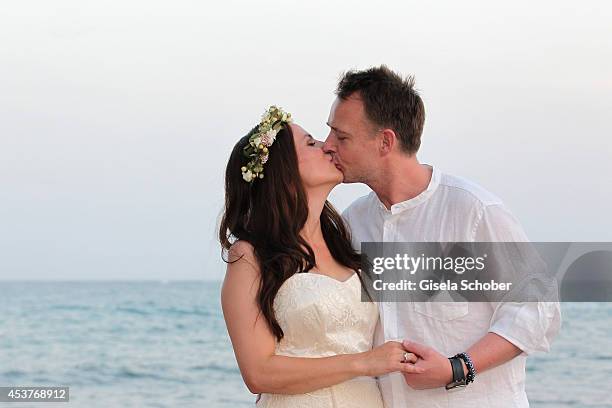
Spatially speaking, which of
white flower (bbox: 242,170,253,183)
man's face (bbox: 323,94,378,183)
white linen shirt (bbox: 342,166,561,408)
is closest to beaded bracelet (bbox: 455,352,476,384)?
white linen shirt (bbox: 342,166,561,408)

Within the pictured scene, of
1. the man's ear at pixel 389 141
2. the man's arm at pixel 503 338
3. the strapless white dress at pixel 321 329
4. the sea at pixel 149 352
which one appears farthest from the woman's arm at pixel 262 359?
the sea at pixel 149 352

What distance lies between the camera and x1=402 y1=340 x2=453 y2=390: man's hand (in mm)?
3623

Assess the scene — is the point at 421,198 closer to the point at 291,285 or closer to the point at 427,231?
the point at 427,231

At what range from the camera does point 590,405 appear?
42.1 feet

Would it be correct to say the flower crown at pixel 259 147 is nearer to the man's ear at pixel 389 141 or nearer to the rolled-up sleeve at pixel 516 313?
the man's ear at pixel 389 141

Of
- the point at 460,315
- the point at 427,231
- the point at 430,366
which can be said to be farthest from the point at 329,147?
the point at 430,366

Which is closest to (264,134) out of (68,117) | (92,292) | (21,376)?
(21,376)

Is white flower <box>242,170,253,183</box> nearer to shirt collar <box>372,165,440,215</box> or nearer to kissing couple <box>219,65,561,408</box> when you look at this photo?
kissing couple <box>219,65,561,408</box>

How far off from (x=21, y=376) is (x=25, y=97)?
498 cm

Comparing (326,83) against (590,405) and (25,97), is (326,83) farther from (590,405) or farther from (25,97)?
(25,97)

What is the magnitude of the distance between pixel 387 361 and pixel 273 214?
2.59 feet

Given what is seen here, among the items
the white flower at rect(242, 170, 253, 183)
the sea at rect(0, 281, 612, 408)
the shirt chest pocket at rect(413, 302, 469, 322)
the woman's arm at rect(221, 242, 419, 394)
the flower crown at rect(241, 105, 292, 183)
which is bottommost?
the sea at rect(0, 281, 612, 408)

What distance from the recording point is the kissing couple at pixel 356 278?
12.2 ft

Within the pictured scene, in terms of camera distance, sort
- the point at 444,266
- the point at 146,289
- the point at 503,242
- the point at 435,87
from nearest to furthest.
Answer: the point at 503,242
the point at 444,266
the point at 435,87
the point at 146,289
